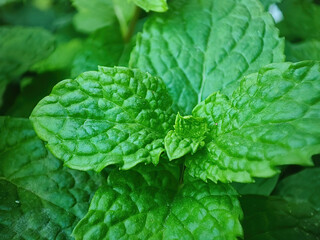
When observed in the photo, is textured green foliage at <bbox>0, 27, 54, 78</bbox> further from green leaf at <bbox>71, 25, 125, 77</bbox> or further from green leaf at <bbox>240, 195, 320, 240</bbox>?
green leaf at <bbox>240, 195, 320, 240</bbox>

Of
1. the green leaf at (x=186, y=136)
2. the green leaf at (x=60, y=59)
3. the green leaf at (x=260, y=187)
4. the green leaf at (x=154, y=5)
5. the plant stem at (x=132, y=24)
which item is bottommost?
the green leaf at (x=260, y=187)

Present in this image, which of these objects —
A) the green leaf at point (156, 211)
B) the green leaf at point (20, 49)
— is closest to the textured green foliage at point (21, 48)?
the green leaf at point (20, 49)

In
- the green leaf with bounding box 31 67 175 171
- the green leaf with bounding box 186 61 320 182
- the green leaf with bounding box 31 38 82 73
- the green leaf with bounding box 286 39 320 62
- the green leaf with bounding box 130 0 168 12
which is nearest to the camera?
the green leaf with bounding box 186 61 320 182

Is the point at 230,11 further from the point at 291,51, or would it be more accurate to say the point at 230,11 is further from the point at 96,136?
the point at 96,136

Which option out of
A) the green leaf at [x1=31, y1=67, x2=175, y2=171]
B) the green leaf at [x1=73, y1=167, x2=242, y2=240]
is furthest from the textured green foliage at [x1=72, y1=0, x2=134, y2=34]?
the green leaf at [x1=73, y1=167, x2=242, y2=240]

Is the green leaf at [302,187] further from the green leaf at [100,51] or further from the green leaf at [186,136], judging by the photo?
the green leaf at [100,51]

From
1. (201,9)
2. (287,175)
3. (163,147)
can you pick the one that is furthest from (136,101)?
(287,175)

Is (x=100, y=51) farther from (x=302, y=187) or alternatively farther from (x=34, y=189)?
(x=302, y=187)

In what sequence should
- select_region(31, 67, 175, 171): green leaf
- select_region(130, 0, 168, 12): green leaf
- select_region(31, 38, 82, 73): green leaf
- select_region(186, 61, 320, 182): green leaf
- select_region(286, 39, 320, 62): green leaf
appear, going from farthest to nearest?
select_region(31, 38, 82, 73): green leaf
select_region(286, 39, 320, 62): green leaf
select_region(130, 0, 168, 12): green leaf
select_region(31, 67, 175, 171): green leaf
select_region(186, 61, 320, 182): green leaf
